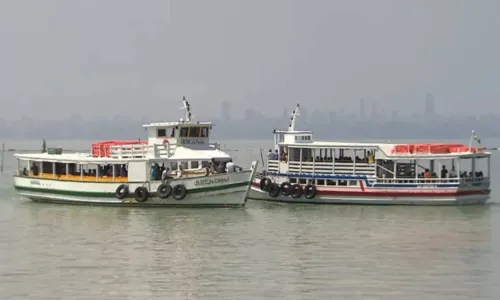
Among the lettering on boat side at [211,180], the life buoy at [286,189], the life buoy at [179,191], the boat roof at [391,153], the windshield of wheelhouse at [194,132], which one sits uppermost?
the windshield of wheelhouse at [194,132]

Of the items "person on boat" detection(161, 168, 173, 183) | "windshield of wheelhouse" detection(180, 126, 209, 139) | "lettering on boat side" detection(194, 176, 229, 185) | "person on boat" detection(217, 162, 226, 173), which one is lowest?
"lettering on boat side" detection(194, 176, 229, 185)

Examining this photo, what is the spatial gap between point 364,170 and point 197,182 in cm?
923

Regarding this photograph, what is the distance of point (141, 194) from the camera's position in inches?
2112

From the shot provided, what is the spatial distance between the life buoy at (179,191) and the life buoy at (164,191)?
0.80 ft

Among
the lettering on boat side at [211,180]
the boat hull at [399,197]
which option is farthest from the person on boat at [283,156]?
the lettering on boat side at [211,180]

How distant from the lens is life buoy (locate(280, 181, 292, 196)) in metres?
57.4

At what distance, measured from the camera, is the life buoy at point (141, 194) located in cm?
5359

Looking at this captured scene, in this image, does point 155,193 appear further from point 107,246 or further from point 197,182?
point 107,246

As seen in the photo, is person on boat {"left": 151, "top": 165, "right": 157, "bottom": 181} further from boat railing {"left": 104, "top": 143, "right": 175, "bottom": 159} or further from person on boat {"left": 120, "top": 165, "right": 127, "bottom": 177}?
person on boat {"left": 120, "top": 165, "right": 127, "bottom": 177}

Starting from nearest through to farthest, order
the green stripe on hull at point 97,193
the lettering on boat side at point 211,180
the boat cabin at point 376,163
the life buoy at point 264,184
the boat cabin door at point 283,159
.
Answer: the lettering on boat side at point 211,180
the green stripe on hull at point 97,193
the boat cabin at point 376,163
the life buoy at point 264,184
the boat cabin door at point 283,159

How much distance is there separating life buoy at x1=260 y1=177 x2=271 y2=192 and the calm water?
A: 1.73 m

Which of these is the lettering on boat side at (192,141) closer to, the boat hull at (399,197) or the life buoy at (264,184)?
the life buoy at (264,184)

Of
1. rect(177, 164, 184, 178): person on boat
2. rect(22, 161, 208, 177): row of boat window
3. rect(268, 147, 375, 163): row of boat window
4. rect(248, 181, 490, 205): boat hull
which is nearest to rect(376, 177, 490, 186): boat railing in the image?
rect(248, 181, 490, 205): boat hull

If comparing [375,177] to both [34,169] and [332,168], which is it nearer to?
[332,168]
